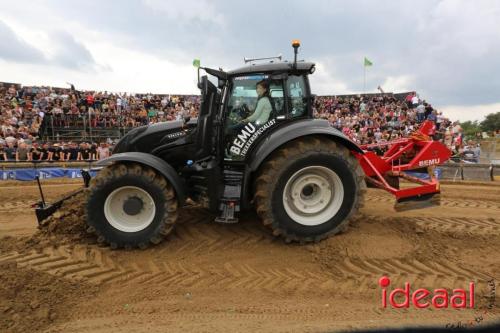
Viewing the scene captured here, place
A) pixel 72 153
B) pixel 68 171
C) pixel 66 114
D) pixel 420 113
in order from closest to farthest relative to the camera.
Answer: pixel 68 171 → pixel 72 153 → pixel 66 114 → pixel 420 113

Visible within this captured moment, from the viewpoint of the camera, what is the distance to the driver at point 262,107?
4.56 meters

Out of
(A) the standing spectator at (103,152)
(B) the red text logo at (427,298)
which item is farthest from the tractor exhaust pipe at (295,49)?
(A) the standing spectator at (103,152)

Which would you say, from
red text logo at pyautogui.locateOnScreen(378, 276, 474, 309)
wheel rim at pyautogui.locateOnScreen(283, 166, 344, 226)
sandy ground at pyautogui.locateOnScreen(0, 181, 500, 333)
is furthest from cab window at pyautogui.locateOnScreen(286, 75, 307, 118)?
red text logo at pyautogui.locateOnScreen(378, 276, 474, 309)

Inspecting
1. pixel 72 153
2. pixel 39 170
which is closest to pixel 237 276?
pixel 39 170

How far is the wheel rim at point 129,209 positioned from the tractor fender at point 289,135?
4.48ft

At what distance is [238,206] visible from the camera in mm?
4488

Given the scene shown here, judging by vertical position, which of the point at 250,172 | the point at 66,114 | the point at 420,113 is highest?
the point at 420,113

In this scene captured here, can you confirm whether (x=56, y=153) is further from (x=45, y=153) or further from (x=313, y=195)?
(x=313, y=195)

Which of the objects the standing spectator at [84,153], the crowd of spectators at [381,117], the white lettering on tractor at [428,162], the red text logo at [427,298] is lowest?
the red text logo at [427,298]

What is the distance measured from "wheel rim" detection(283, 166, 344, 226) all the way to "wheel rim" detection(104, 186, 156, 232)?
171 centimetres

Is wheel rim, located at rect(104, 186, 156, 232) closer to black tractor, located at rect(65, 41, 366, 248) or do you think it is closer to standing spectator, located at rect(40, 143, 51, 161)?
black tractor, located at rect(65, 41, 366, 248)

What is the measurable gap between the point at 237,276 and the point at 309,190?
1.50m

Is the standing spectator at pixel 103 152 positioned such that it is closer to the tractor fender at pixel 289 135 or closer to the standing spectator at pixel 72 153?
the standing spectator at pixel 72 153

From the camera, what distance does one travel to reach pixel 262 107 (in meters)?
4.57
